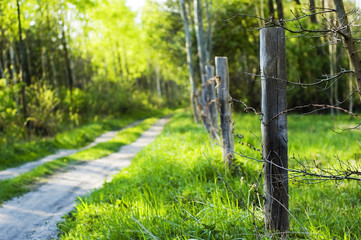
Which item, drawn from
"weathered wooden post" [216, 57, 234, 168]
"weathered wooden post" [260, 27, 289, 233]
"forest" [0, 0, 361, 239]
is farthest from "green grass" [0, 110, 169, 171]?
"weathered wooden post" [260, 27, 289, 233]

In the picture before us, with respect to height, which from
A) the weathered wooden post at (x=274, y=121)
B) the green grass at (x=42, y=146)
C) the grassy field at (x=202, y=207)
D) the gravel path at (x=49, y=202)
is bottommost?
the gravel path at (x=49, y=202)

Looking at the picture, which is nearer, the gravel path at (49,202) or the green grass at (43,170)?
the gravel path at (49,202)

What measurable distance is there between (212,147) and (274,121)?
3650mm

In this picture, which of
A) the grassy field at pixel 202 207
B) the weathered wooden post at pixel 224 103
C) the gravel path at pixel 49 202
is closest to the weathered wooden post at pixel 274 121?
the grassy field at pixel 202 207

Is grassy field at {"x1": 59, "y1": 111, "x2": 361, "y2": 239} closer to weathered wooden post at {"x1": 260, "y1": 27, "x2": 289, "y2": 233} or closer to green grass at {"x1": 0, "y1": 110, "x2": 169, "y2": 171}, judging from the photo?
weathered wooden post at {"x1": 260, "y1": 27, "x2": 289, "y2": 233}

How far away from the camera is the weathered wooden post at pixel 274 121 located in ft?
9.90

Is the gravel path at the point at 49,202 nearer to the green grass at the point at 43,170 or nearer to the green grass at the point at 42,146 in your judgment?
the green grass at the point at 43,170

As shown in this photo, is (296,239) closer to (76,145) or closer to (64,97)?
(76,145)

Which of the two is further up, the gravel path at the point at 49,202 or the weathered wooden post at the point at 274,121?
the weathered wooden post at the point at 274,121

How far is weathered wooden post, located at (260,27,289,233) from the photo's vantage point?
3.02 metres

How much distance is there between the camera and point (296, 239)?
3.06m

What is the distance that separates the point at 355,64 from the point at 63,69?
27137mm

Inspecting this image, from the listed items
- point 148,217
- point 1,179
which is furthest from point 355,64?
point 1,179

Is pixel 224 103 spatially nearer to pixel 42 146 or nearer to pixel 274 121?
pixel 274 121
